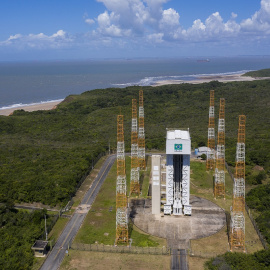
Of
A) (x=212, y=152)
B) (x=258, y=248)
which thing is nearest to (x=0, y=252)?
(x=258, y=248)

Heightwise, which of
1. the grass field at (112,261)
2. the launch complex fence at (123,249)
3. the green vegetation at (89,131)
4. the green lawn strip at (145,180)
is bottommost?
the grass field at (112,261)

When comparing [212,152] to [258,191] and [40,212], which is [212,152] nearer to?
[258,191]

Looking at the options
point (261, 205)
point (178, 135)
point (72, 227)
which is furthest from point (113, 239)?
point (261, 205)

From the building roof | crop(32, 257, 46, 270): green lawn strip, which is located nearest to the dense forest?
crop(32, 257, 46, 270): green lawn strip

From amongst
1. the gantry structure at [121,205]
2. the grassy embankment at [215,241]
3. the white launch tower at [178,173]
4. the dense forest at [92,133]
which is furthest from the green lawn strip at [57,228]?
the grassy embankment at [215,241]

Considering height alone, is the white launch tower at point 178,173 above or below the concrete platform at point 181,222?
above

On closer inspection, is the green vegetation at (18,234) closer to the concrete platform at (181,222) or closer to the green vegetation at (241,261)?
the concrete platform at (181,222)
